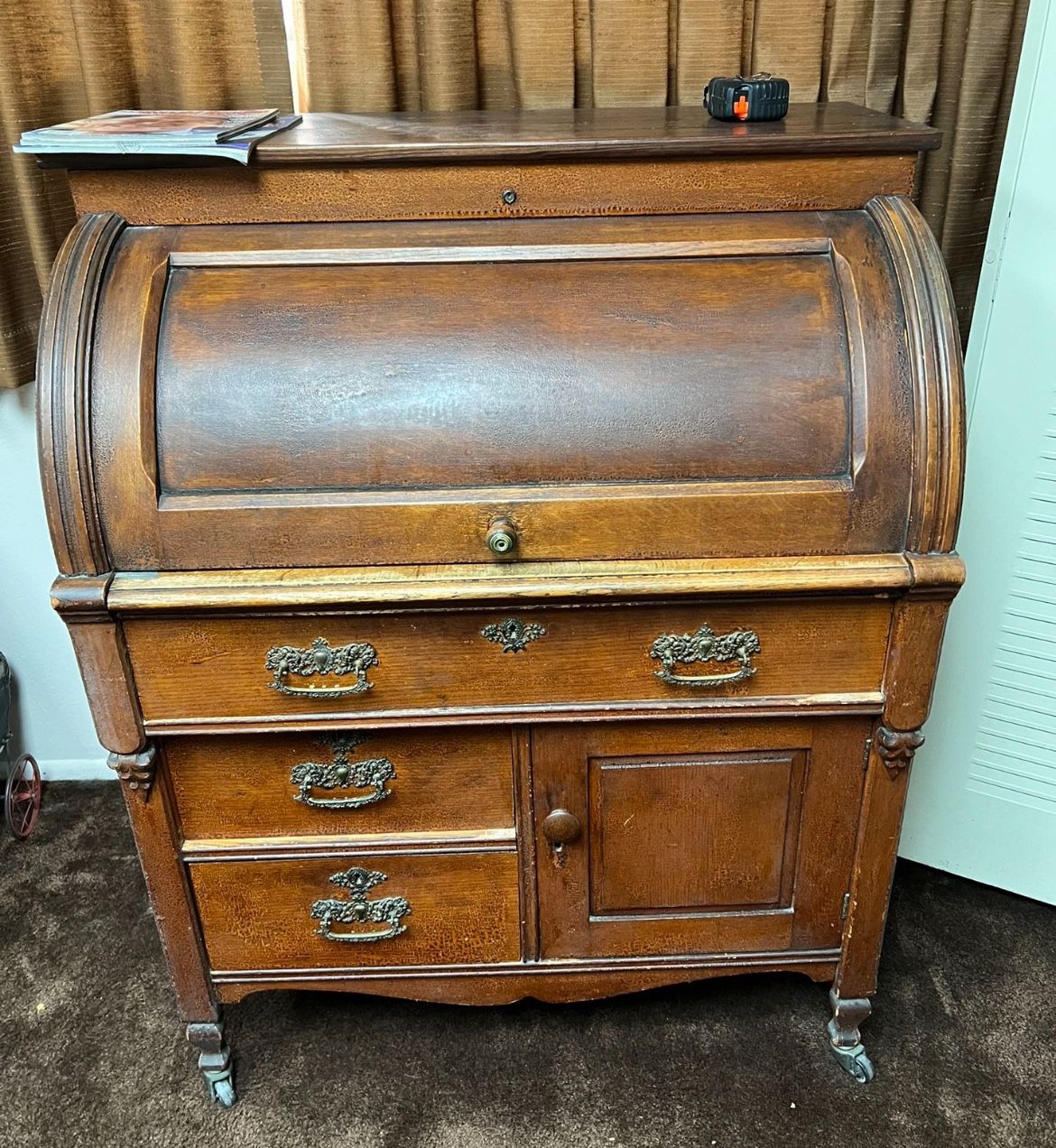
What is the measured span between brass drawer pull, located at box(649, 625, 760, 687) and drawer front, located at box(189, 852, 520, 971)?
0.38 meters

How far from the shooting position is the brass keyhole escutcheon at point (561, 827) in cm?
141

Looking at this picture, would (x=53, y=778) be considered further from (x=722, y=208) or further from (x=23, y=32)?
(x=722, y=208)

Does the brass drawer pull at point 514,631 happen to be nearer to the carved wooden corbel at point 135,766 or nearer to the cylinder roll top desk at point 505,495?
the cylinder roll top desk at point 505,495

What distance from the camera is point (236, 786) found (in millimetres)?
1388

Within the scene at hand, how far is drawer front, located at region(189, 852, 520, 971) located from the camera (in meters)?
1.45

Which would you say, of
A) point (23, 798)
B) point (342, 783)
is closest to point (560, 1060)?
point (342, 783)

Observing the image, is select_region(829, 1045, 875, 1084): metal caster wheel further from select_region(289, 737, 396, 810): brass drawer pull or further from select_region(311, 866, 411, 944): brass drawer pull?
select_region(289, 737, 396, 810): brass drawer pull

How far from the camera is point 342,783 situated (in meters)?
1.39

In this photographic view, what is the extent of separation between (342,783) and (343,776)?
0.01 metres

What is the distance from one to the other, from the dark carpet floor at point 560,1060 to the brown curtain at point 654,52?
1441 mm

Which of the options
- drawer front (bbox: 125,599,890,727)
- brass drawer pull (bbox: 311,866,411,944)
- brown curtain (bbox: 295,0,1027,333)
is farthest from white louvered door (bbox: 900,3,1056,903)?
brass drawer pull (bbox: 311,866,411,944)

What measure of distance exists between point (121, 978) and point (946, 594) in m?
1.51

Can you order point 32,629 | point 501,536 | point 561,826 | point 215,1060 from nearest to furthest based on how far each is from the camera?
point 501,536 → point 561,826 → point 215,1060 → point 32,629

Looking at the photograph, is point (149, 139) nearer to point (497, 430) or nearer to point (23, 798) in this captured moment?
point (497, 430)
